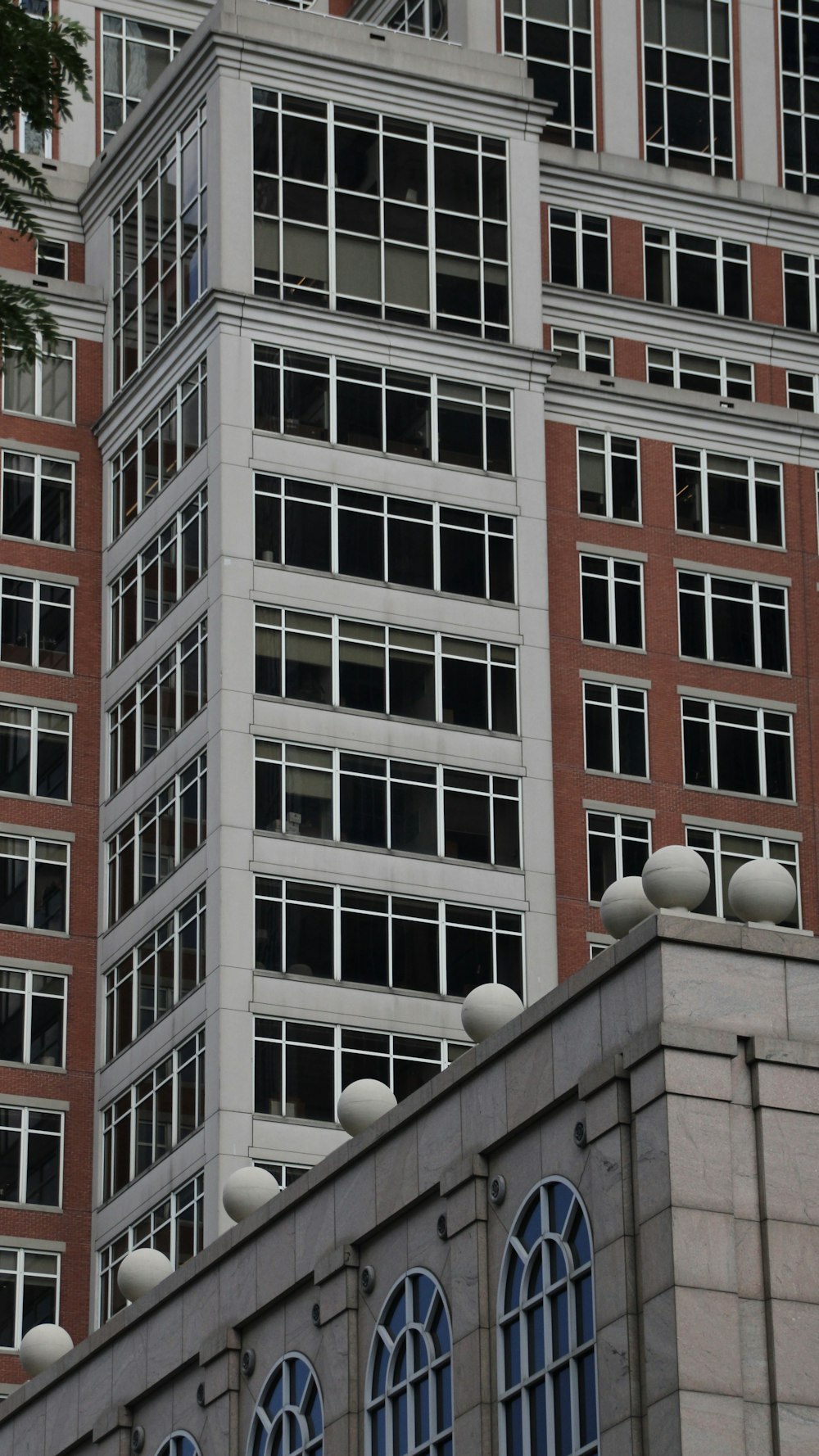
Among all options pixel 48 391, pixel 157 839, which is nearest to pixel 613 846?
pixel 157 839

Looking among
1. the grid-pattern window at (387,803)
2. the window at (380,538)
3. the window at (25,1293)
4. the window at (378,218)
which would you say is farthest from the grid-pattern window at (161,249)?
the window at (25,1293)

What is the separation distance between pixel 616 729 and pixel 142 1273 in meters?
34.8

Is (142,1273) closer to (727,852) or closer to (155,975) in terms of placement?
(155,975)

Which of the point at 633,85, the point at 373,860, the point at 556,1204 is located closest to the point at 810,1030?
the point at 556,1204

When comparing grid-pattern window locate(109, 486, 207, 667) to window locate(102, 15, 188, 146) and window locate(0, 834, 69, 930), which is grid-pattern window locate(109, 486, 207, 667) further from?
window locate(102, 15, 188, 146)

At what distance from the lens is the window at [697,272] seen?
95812 millimetres

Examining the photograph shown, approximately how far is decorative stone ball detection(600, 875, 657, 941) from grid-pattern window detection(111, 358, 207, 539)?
1701 inches

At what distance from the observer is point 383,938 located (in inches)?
3103

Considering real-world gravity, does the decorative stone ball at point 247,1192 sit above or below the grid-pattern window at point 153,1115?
below

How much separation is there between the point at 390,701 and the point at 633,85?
24268mm

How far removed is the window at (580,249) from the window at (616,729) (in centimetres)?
1340

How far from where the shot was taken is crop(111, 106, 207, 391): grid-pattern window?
85.8m

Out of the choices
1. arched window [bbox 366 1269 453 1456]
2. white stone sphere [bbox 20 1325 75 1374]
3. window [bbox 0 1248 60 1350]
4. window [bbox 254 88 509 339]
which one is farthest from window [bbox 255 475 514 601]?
arched window [bbox 366 1269 453 1456]

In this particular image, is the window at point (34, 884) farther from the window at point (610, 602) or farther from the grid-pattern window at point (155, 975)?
the window at point (610, 602)
